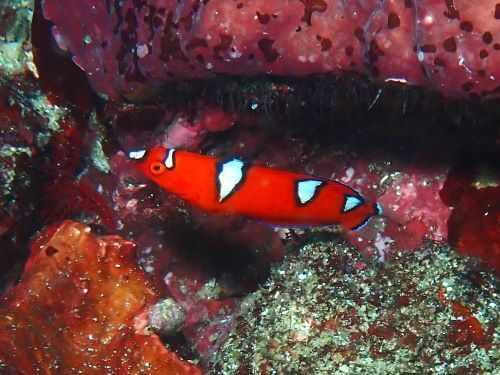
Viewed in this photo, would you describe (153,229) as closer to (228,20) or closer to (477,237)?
(228,20)

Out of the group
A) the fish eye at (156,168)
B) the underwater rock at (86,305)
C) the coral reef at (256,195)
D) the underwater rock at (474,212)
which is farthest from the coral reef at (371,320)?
the fish eye at (156,168)

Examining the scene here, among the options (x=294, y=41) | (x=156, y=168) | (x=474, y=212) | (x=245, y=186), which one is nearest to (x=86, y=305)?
(x=156, y=168)

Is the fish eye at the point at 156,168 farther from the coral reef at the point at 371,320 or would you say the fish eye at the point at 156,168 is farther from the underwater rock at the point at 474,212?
the underwater rock at the point at 474,212

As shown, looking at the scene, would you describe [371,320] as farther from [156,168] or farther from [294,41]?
[294,41]

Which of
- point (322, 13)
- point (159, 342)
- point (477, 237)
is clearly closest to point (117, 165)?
point (159, 342)

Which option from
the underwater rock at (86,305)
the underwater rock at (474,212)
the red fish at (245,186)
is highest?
the underwater rock at (474,212)

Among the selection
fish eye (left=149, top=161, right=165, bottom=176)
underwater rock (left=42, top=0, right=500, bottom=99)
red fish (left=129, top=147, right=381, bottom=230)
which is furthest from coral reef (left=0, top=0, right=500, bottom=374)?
fish eye (left=149, top=161, right=165, bottom=176)
